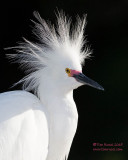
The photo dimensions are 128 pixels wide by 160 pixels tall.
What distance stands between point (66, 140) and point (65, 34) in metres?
0.55

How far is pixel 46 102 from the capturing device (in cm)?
155

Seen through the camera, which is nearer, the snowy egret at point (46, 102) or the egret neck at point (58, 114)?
the snowy egret at point (46, 102)

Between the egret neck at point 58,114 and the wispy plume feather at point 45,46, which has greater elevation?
the wispy plume feather at point 45,46

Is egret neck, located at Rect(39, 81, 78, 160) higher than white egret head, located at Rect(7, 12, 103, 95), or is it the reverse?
white egret head, located at Rect(7, 12, 103, 95)

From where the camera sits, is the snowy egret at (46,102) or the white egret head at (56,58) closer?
the snowy egret at (46,102)

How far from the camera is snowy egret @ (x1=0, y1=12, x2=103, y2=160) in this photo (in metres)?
1.41

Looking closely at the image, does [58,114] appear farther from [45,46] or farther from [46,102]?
[45,46]

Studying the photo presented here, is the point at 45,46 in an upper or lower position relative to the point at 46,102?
upper

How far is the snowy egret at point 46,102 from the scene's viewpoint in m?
1.41

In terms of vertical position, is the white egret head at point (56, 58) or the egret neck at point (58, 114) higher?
the white egret head at point (56, 58)

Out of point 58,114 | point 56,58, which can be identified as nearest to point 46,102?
point 58,114

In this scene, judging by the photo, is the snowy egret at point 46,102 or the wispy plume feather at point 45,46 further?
the wispy plume feather at point 45,46

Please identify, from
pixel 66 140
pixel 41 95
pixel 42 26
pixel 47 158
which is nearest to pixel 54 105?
pixel 41 95

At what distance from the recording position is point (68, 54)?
60.6 inches
